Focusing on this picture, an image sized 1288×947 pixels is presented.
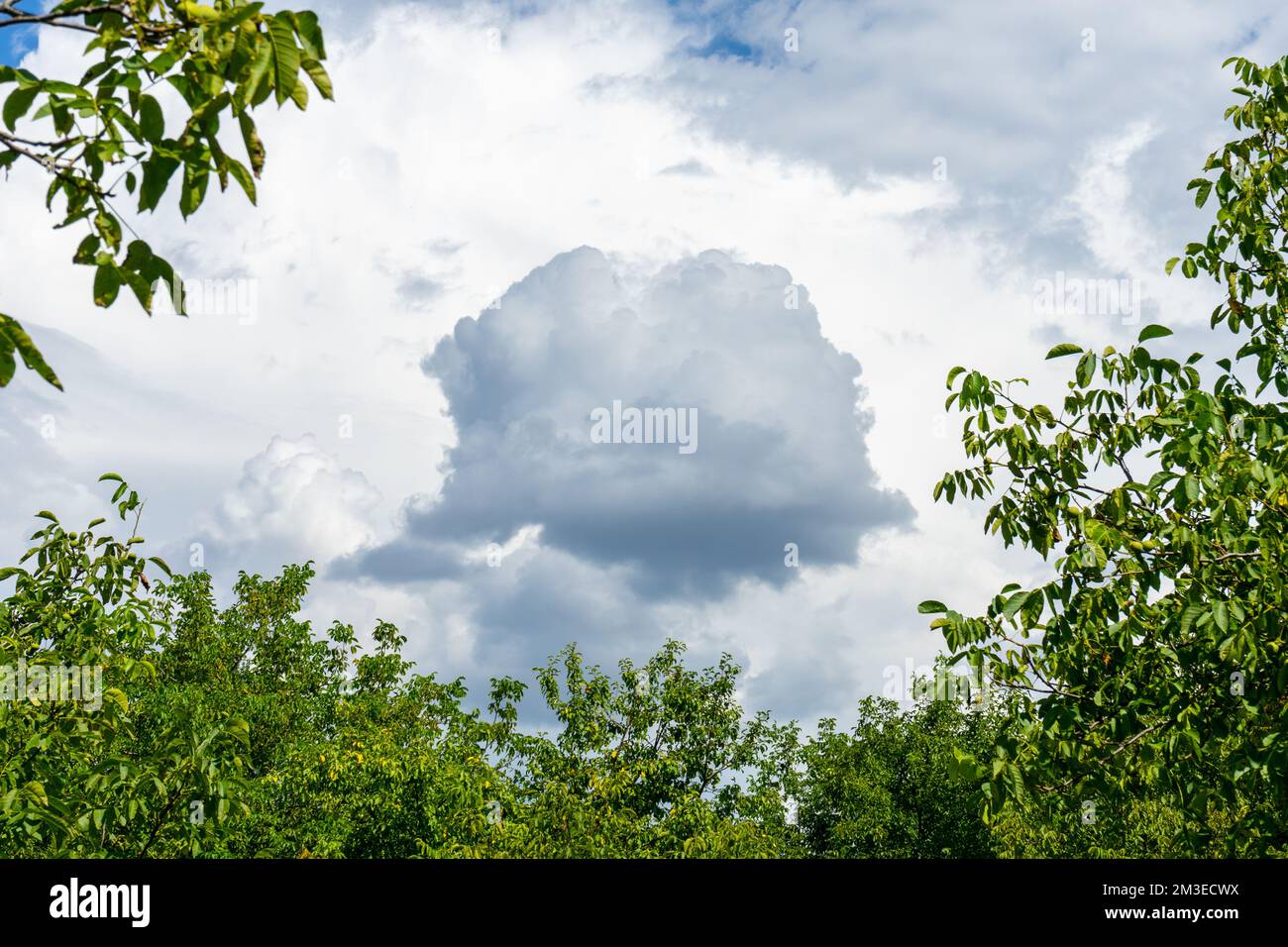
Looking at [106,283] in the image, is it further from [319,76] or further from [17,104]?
[319,76]

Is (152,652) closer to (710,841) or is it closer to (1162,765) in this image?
(710,841)

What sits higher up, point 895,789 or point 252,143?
point 252,143

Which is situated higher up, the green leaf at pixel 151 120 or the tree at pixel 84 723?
the green leaf at pixel 151 120

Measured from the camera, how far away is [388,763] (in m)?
23.0

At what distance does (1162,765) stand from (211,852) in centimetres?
2216

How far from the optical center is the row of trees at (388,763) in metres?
6.91

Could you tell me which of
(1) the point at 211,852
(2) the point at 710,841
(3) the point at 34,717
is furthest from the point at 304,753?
(3) the point at 34,717

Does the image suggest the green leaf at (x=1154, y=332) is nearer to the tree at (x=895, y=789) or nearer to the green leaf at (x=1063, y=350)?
the green leaf at (x=1063, y=350)

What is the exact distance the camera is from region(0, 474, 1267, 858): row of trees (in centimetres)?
691

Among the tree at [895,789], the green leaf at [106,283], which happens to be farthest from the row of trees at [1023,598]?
the tree at [895,789]

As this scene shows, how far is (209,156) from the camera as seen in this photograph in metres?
3.17

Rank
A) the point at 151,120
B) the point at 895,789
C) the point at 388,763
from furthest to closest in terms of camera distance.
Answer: the point at 895,789 < the point at 388,763 < the point at 151,120

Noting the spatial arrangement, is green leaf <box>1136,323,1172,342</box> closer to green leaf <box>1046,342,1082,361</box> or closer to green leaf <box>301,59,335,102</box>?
Result: green leaf <box>1046,342,1082,361</box>

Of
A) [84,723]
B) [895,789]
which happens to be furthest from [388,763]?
[895,789]
